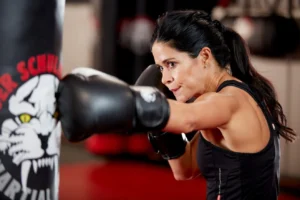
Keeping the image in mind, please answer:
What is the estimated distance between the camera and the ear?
1829 millimetres

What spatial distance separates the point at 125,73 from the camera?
5.20 m

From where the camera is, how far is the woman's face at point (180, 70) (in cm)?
179

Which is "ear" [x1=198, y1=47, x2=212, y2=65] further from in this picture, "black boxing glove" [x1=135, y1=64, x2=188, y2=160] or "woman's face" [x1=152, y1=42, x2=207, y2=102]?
"black boxing glove" [x1=135, y1=64, x2=188, y2=160]

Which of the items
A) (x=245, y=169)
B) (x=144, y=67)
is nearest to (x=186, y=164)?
(x=245, y=169)

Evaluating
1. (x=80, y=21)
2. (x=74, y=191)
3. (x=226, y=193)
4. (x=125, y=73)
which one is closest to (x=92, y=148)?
(x=125, y=73)

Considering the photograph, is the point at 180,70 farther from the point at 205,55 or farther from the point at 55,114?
the point at 55,114

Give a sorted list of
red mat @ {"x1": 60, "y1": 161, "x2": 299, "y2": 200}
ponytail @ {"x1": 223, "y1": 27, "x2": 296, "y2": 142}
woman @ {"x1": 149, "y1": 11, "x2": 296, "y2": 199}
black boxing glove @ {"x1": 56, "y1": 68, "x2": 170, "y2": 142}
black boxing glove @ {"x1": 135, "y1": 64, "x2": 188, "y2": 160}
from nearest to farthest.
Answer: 1. black boxing glove @ {"x1": 56, "y1": 68, "x2": 170, "y2": 142}
2. woman @ {"x1": 149, "y1": 11, "x2": 296, "y2": 199}
3. ponytail @ {"x1": 223, "y1": 27, "x2": 296, "y2": 142}
4. black boxing glove @ {"x1": 135, "y1": 64, "x2": 188, "y2": 160}
5. red mat @ {"x1": 60, "y1": 161, "x2": 299, "y2": 200}

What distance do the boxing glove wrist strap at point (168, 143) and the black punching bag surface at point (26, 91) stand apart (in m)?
0.60

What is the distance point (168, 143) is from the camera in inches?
84.7

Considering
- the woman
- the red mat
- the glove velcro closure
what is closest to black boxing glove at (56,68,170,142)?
the glove velcro closure

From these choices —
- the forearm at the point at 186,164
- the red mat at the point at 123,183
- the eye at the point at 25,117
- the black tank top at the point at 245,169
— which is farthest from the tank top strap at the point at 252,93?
the red mat at the point at 123,183

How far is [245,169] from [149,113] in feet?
1.37

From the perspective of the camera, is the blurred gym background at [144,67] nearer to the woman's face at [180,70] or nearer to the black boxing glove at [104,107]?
the woman's face at [180,70]

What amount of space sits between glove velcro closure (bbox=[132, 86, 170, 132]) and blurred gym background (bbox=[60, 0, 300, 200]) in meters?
2.18
